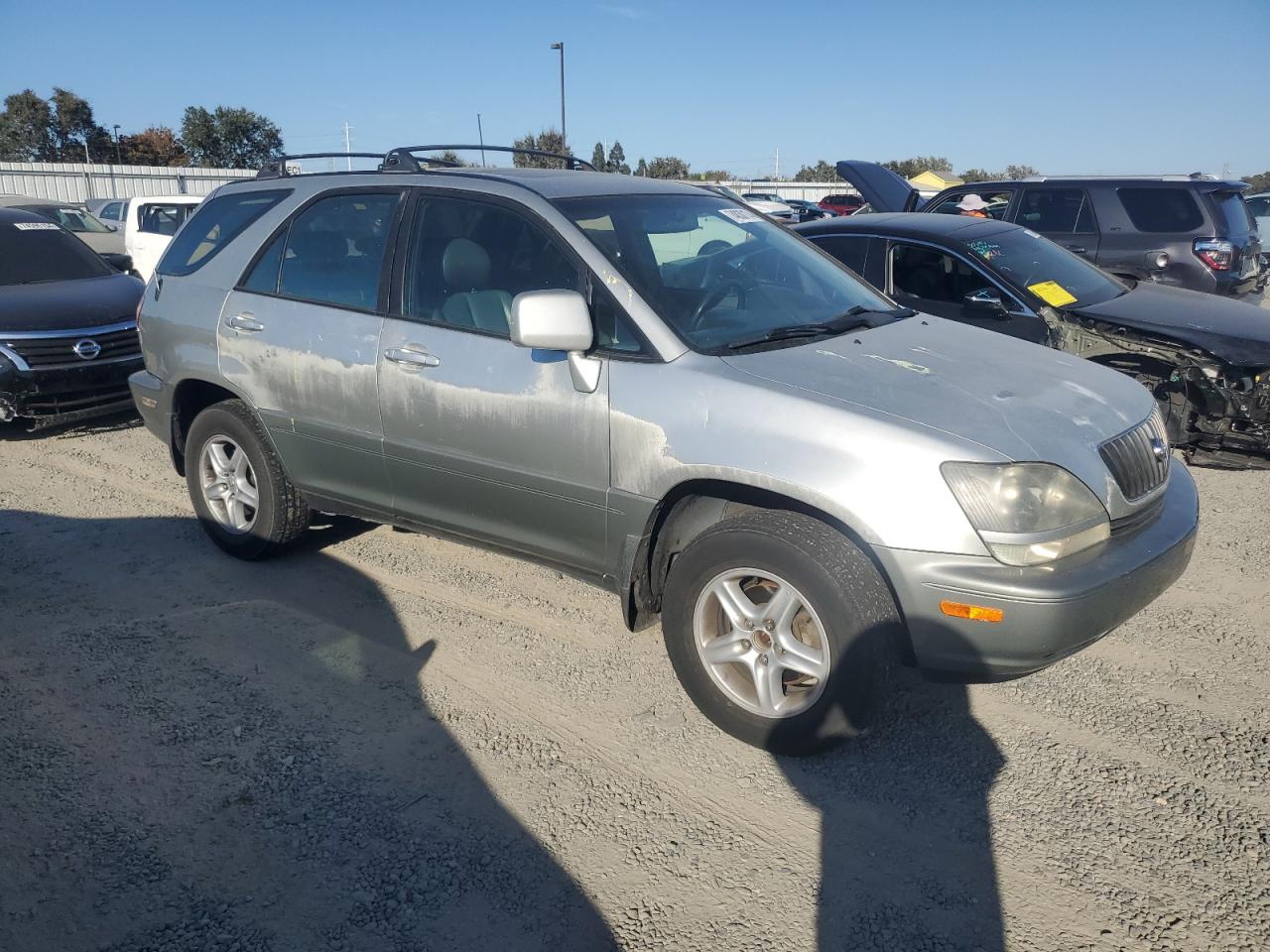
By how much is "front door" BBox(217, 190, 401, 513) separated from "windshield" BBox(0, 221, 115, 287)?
460cm

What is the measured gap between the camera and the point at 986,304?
6.22 m

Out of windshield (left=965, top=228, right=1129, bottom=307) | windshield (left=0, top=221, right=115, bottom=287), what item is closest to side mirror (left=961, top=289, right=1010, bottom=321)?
windshield (left=965, top=228, right=1129, bottom=307)

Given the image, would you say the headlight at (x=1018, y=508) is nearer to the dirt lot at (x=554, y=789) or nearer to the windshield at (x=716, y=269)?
the dirt lot at (x=554, y=789)

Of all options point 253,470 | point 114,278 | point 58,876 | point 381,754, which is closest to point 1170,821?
point 381,754

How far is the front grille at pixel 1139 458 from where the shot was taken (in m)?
3.16

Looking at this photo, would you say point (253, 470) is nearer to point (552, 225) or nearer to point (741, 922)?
point (552, 225)

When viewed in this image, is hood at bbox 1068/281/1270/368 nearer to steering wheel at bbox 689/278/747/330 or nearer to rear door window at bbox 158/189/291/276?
steering wheel at bbox 689/278/747/330

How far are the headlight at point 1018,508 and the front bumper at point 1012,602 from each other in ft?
0.16

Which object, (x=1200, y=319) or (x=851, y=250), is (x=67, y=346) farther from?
(x=1200, y=319)

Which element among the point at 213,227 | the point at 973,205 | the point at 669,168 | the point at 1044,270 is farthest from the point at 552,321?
the point at 669,168

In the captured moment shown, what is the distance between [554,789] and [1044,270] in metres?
5.23

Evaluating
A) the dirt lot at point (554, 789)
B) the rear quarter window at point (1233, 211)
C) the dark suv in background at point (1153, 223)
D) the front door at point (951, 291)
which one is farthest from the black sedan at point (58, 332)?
the rear quarter window at point (1233, 211)

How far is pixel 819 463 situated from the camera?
3000mm

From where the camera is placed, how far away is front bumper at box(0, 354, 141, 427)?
22.8ft
